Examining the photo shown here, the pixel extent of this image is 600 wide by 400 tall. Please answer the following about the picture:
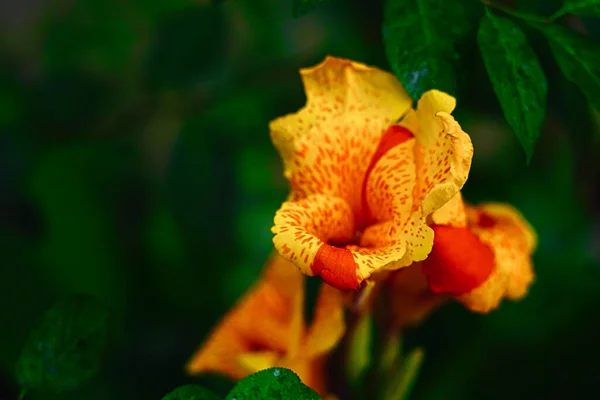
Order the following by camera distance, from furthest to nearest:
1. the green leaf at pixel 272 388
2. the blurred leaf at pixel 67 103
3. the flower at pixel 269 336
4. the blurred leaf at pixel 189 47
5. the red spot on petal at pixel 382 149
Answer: the blurred leaf at pixel 67 103 < the blurred leaf at pixel 189 47 < the flower at pixel 269 336 < the red spot on petal at pixel 382 149 < the green leaf at pixel 272 388

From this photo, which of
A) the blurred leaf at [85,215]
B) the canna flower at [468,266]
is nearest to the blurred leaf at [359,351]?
the canna flower at [468,266]

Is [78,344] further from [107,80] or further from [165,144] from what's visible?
[165,144]

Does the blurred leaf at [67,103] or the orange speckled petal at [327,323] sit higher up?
the blurred leaf at [67,103]

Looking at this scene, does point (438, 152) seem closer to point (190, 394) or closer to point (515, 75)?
point (515, 75)

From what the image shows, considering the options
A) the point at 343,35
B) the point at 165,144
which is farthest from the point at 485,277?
the point at 165,144

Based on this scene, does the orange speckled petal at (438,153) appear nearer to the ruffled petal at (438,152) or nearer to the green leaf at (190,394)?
the ruffled petal at (438,152)

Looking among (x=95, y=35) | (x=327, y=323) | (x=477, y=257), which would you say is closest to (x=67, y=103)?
(x=95, y=35)

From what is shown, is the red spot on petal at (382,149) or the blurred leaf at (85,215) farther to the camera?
the blurred leaf at (85,215)
